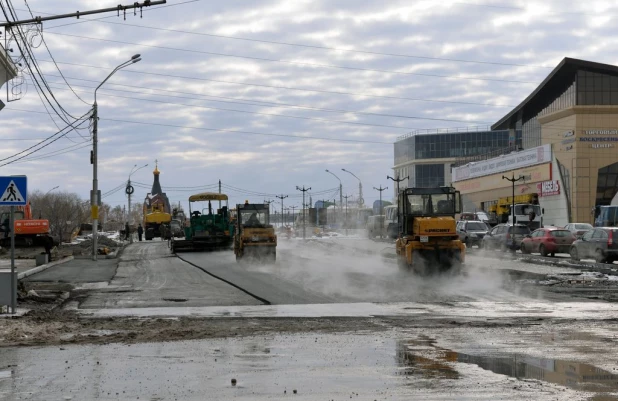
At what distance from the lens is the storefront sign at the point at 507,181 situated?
8361 cm

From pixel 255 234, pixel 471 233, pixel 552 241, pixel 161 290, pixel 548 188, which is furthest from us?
pixel 548 188

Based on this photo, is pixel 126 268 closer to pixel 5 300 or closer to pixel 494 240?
pixel 5 300

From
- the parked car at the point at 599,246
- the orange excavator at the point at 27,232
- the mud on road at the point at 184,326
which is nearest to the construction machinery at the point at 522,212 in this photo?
the parked car at the point at 599,246

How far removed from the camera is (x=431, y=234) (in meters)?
26.9

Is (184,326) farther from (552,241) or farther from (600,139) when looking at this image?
(600,139)

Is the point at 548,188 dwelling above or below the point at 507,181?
below

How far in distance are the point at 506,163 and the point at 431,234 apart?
6980 cm

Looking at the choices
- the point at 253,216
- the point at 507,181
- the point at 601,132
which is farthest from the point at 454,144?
the point at 253,216

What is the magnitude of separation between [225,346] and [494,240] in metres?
38.5

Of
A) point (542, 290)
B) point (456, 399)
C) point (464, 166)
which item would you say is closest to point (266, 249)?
point (542, 290)

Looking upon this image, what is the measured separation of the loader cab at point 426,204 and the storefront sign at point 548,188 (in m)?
55.0

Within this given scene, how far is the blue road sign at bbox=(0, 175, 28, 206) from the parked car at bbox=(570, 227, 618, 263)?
2442 centimetres

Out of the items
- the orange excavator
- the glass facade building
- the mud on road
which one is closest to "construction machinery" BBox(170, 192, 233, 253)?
the orange excavator

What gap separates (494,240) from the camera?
48844 mm
